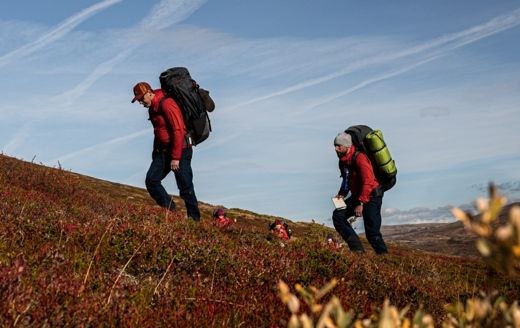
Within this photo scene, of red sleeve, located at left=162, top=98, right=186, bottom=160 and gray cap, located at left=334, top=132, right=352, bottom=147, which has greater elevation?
red sleeve, located at left=162, top=98, right=186, bottom=160

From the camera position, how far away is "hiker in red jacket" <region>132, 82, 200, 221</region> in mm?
11055

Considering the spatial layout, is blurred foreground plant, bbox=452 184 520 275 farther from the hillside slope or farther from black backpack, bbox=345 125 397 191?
black backpack, bbox=345 125 397 191

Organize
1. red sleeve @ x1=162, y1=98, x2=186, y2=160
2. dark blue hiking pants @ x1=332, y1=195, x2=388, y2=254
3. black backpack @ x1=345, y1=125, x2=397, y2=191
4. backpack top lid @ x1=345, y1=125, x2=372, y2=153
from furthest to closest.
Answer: dark blue hiking pants @ x1=332, y1=195, x2=388, y2=254, backpack top lid @ x1=345, y1=125, x2=372, y2=153, black backpack @ x1=345, y1=125, x2=397, y2=191, red sleeve @ x1=162, y1=98, x2=186, y2=160

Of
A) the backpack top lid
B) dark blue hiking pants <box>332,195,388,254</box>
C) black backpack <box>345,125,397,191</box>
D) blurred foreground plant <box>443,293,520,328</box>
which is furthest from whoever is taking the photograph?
dark blue hiking pants <box>332,195,388,254</box>

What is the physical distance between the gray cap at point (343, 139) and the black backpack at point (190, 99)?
269cm

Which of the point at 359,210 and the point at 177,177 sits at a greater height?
the point at 177,177

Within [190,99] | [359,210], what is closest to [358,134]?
[359,210]

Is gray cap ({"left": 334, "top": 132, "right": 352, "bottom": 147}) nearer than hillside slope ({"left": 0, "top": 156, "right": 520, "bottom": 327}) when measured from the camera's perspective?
No

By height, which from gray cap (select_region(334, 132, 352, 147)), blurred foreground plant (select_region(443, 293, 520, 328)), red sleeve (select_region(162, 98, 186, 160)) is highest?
red sleeve (select_region(162, 98, 186, 160))

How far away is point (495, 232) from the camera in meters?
1.56

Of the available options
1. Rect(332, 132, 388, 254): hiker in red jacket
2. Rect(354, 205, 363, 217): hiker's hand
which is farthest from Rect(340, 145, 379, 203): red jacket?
Rect(354, 205, 363, 217): hiker's hand

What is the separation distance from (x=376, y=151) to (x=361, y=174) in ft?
1.85

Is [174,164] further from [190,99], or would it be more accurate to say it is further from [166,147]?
[190,99]

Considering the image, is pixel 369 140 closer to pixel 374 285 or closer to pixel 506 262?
pixel 374 285
